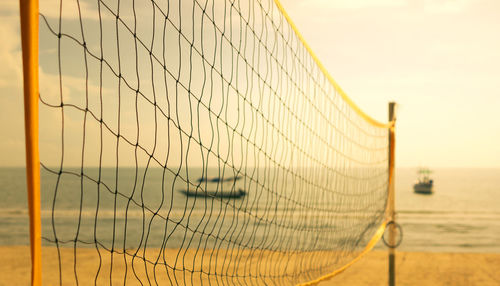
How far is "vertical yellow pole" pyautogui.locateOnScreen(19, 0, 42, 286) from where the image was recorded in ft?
3.74

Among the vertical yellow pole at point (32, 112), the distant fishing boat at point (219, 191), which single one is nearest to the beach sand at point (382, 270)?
the distant fishing boat at point (219, 191)

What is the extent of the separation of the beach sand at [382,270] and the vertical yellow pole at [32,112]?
6.24m

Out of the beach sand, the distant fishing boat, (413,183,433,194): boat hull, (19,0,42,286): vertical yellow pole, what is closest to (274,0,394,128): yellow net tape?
the distant fishing boat

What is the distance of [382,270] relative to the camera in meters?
8.18

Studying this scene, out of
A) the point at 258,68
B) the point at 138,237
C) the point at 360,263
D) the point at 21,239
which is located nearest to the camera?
the point at 258,68

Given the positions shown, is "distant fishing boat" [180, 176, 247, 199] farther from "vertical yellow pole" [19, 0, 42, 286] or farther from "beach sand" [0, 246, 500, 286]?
"beach sand" [0, 246, 500, 286]

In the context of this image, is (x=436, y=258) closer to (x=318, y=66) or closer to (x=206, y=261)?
(x=206, y=261)

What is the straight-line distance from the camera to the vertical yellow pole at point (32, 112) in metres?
1.14

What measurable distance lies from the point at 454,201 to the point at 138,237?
27.5 meters

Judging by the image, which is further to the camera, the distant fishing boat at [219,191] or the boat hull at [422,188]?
the boat hull at [422,188]

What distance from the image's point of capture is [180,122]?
2158 mm

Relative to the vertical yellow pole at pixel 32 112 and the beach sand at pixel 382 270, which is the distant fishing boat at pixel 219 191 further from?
the beach sand at pixel 382 270

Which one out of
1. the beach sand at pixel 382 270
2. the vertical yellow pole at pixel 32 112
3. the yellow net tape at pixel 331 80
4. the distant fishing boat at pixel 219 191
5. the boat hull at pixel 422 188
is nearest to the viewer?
the vertical yellow pole at pixel 32 112

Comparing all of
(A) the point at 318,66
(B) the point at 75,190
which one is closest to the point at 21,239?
(A) the point at 318,66
